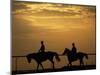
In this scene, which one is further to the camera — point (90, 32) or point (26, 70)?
point (90, 32)

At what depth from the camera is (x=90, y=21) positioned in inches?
127

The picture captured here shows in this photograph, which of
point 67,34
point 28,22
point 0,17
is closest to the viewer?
point 0,17

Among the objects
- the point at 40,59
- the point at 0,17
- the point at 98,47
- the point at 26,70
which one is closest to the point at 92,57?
the point at 98,47

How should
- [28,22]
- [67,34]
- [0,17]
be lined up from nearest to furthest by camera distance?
[0,17]
[28,22]
[67,34]

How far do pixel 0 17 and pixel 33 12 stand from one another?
0.46m

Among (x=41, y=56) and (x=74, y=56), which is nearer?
(x=41, y=56)

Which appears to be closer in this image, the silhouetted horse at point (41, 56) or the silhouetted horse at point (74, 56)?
the silhouetted horse at point (41, 56)

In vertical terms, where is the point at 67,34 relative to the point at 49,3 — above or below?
below

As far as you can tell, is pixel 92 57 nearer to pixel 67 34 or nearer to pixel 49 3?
pixel 67 34

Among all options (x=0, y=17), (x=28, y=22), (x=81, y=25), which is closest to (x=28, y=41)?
(x=28, y=22)

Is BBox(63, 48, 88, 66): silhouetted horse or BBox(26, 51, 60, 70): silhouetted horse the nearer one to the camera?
BBox(26, 51, 60, 70): silhouetted horse

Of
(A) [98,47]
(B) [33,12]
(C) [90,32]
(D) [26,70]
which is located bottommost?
(D) [26,70]

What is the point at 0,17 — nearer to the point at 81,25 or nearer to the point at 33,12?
the point at 33,12

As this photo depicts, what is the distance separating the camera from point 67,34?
3102 mm
